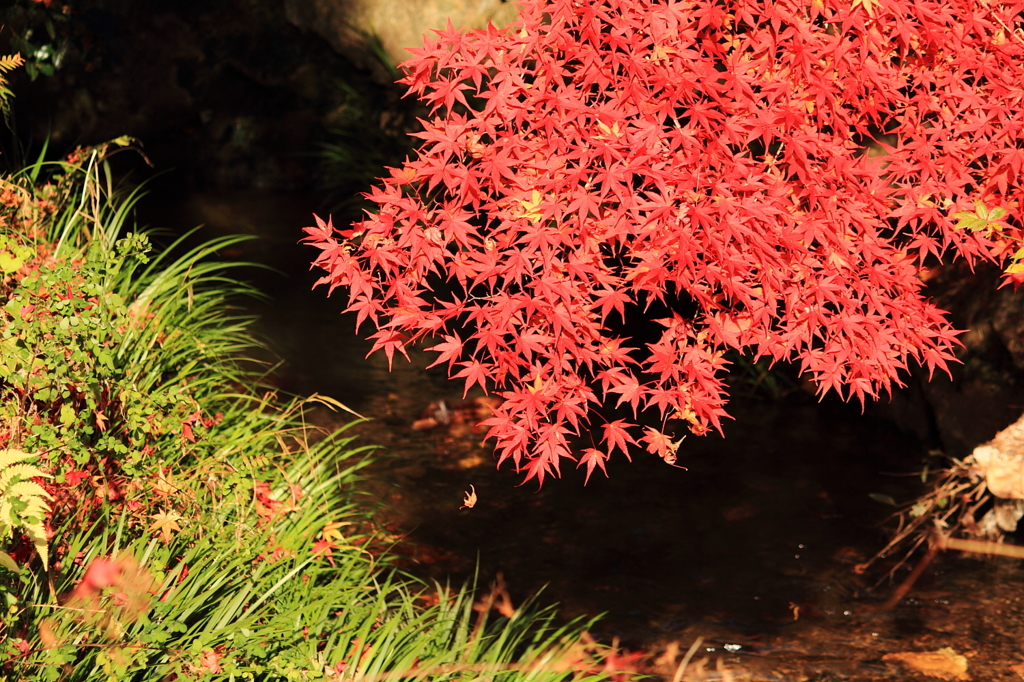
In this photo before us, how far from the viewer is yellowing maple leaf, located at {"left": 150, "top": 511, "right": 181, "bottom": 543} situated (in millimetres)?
2795

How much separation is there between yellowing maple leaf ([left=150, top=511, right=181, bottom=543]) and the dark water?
1.11 metres

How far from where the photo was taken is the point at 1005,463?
3.97m

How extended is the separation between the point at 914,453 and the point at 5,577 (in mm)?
4279

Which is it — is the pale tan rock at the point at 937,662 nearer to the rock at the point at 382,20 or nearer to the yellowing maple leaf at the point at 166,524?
the yellowing maple leaf at the point at 166,524

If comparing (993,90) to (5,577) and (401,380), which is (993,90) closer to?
(5,577)

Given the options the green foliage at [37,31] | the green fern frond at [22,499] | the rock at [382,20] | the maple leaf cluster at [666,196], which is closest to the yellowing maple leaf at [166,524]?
the green fern frond at [22,499]

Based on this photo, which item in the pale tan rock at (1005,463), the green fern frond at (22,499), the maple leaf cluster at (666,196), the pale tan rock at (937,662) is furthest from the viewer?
the pale tan rock at (1005,463)

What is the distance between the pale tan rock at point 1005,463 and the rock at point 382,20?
14.8 ft

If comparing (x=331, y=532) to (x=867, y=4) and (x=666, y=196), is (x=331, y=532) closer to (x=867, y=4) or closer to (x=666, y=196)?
(x=666, y=196)

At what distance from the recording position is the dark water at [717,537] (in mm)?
3672

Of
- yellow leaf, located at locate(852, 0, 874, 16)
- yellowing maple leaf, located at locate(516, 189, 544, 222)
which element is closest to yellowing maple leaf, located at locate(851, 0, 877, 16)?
yellow leaf, located at locate(852, 0, 874, 16)

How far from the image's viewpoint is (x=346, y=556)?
3266mm

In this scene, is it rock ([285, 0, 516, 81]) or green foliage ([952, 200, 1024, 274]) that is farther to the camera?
rock ([285, 0, 516, 81])

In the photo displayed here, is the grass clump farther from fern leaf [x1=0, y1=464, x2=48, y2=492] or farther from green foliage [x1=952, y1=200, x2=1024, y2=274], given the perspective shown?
green foliage [x1=952, y1=200, x2=1024, y2=274]
